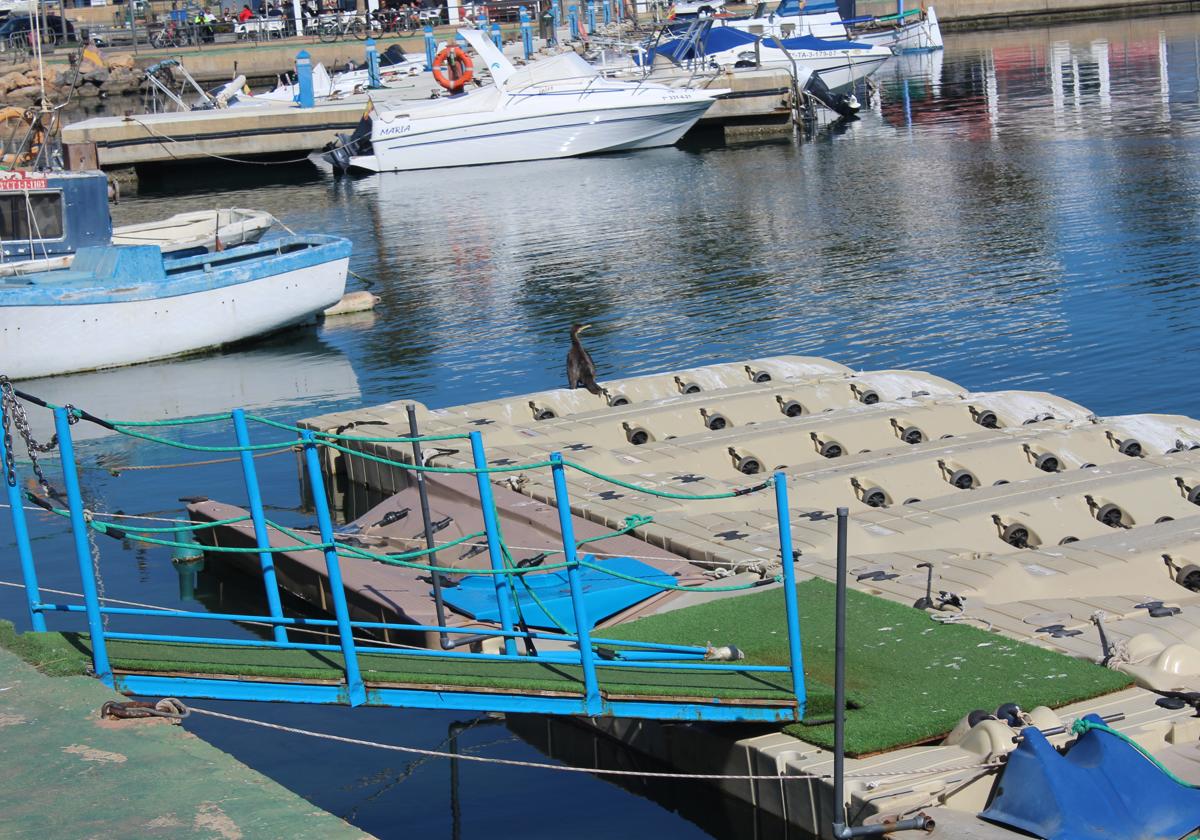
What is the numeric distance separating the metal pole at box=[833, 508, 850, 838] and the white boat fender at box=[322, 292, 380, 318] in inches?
870

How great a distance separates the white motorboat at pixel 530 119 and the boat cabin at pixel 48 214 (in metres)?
24.0

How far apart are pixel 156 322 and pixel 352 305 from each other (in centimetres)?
480

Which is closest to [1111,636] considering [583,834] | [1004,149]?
[583,834]

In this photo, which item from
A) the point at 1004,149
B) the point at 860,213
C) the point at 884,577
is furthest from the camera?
the point at 1004,149

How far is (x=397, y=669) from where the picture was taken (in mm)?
9445

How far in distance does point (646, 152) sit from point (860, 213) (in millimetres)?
16416

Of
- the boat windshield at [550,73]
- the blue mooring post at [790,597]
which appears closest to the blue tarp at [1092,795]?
the blue mooring post at [790,597]

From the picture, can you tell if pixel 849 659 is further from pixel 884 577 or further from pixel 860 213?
pixel 860 213

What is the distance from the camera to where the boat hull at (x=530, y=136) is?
1946 inches

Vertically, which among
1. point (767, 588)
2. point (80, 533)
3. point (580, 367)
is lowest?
point (767, 588)

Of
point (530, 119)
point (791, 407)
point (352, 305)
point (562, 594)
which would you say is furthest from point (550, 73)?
point (562, 594)

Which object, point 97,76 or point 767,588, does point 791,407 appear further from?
Answer: point 97,76

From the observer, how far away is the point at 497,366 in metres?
24.5

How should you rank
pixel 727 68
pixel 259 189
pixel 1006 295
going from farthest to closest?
pixel 727 68 → pixel 259 189 → pixel 1006 295
